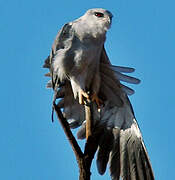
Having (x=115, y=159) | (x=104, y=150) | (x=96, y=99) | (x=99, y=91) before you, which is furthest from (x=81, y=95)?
(x=115, y=159)

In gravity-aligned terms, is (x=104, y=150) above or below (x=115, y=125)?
below

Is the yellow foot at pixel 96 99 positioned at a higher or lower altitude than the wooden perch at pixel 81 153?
higher

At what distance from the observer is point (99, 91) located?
804 centimetres

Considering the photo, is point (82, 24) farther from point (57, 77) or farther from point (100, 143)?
point (100, 143)

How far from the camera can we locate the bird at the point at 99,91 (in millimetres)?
7402

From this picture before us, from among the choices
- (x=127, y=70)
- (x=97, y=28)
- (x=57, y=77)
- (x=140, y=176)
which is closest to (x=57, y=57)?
(x=57, y=77)

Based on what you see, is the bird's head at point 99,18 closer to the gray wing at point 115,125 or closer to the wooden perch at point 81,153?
the gray wing at point 115,125

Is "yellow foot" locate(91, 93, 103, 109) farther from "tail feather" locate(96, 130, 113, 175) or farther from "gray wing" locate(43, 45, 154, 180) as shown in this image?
"tail feather" locate(96, 130, 113, 175)

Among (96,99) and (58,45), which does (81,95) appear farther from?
(58,45)

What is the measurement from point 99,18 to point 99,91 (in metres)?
1.18

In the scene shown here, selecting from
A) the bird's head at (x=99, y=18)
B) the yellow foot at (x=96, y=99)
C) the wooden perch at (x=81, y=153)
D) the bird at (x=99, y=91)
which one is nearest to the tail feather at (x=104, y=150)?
the bird at (x=99, y=91)

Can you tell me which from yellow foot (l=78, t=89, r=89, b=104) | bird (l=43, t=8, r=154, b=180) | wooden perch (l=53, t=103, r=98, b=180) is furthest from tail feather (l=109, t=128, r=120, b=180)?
yellow foot (l=78, t=89, r=89, b=104)

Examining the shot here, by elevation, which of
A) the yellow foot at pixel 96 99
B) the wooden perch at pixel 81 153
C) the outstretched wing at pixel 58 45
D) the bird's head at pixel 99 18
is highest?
the bird's head at pixel 99 18

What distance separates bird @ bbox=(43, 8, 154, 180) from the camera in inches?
291
